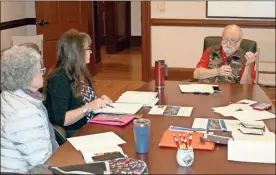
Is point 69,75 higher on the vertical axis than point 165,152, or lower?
higher

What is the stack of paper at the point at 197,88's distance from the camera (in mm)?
2905

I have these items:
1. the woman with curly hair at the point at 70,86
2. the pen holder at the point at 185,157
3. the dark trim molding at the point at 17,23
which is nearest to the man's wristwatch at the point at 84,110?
the woman with curly hair at the point at 70,86

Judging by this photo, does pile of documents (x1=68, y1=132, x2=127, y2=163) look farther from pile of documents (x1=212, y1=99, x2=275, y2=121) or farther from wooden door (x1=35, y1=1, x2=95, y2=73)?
wooden door (x1=35, y1=1, x2=95, y2=73)

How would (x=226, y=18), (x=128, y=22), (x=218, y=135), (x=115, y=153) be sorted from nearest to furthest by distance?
(x=115, y=153) < (x=218, y=135) < (x=226, y=18) < (x=128, y=22)

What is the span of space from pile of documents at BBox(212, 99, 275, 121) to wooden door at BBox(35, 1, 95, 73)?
11.6 feet

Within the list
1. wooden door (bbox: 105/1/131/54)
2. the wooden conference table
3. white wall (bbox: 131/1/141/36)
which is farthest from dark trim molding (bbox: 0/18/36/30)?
the wooden conference table

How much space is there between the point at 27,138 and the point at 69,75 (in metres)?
0.80

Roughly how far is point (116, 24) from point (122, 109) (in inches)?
233

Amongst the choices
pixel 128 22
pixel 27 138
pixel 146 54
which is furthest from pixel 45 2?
pixel 27 138

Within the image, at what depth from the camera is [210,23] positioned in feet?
17.9

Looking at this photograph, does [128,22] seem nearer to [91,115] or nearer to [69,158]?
[91,115]

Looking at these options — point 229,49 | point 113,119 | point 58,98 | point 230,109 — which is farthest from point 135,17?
point 113,119

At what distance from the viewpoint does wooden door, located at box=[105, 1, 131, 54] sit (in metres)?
8.16

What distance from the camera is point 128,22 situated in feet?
28.6
